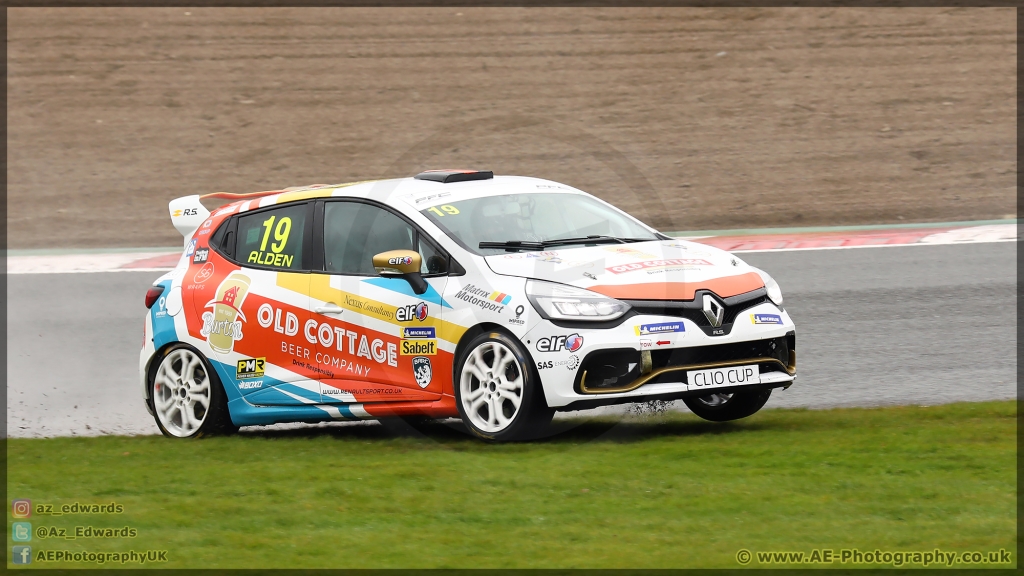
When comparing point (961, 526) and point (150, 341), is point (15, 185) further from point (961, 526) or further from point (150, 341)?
point (961, 526)

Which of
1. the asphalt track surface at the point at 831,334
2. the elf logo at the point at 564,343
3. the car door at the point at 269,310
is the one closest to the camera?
the elf logo at the point at 564,343

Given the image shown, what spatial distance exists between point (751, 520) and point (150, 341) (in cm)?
516

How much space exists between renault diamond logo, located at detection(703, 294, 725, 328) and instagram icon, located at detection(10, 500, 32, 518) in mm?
3698

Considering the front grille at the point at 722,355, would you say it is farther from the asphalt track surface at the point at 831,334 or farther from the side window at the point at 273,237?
the side window at the point at 273,237

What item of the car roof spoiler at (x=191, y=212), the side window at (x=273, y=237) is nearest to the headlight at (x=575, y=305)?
the side window at (x=273, y=237)

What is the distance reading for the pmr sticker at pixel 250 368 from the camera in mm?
8695

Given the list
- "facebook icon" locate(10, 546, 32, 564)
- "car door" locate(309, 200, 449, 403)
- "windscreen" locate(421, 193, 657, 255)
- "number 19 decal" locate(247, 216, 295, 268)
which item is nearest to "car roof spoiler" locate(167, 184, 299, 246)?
"number 19 decal" locate(247, 216, 295, 268)

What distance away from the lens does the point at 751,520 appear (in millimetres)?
5629

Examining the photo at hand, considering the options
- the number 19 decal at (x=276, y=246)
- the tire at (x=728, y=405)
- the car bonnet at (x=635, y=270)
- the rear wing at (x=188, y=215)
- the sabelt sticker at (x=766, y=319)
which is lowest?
the tire at (x=728, y=405)

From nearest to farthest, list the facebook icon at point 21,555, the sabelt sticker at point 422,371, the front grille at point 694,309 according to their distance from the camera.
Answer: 1. the facebook icon at point 21,555
2. the front grille at point 694,309
3. the sabelt sticker at point 422,371

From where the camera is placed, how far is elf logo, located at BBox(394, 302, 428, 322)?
7.87 metres

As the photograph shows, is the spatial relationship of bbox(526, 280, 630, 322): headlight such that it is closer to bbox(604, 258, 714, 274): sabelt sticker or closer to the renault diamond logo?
bbox(604, 258, 714, 274): sabelt sticker

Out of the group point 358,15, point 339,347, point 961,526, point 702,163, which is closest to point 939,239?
point 702,163

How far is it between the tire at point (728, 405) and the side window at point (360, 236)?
6.56 ft
